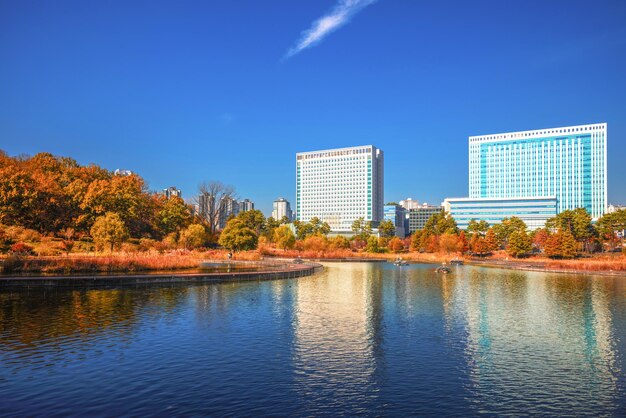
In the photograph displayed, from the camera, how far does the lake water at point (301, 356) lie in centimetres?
1535

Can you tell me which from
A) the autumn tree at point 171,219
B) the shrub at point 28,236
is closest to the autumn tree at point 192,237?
the autumn tree at point 171,219

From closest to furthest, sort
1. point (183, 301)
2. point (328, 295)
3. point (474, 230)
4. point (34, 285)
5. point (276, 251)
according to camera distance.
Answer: point (183, 301)
point (34, 285)
point (328, 295)
point (276, 251)
point (474, 230)

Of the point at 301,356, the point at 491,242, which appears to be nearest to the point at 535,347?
the point at 301,356

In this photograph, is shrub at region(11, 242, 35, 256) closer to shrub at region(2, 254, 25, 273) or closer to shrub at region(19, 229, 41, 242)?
shrub at region(19, 229, 41, 242)

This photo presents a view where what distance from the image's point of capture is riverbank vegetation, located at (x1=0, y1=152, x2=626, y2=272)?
5528 cm

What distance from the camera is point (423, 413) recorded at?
48.3 ft

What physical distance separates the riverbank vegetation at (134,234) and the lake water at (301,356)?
20.8m

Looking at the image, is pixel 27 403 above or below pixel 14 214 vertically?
below

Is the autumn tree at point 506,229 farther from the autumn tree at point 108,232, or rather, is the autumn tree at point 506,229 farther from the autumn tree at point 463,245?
the autumn tree at point 108,232

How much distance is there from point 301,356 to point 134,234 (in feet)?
272

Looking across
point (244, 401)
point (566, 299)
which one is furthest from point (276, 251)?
point (244, 401)

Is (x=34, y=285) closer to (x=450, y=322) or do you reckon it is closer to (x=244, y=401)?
(x=244, y=401)

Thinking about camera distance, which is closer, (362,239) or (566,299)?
(566,299)

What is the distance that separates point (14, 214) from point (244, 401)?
230 feet
